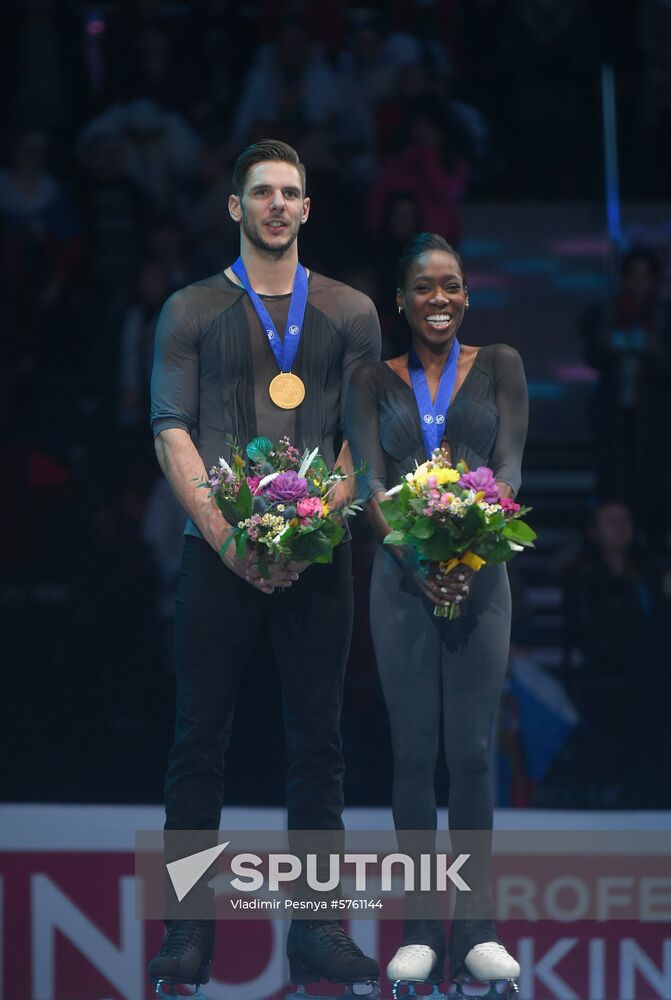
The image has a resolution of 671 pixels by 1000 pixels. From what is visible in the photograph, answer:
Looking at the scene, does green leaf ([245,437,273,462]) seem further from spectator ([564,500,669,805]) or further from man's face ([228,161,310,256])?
spectator ([564,500,669,805])

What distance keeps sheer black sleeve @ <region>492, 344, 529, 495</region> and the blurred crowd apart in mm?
1955

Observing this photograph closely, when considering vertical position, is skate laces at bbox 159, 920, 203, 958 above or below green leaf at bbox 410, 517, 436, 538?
below

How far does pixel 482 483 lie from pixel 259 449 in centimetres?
56

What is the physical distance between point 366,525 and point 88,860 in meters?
2.03

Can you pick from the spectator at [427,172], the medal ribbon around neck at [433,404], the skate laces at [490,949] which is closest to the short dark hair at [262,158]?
the medal ribbon around neck at [433,404]

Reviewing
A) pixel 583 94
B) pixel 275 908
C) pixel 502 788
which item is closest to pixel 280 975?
pixel 275 908

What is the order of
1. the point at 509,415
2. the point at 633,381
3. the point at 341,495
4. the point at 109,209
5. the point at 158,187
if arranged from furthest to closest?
the point at 158,187, the point at 109,209, the point at 633,381, the point at 509,415, the point at 341,495

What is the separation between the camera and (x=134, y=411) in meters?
7.63

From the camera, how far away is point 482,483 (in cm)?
444

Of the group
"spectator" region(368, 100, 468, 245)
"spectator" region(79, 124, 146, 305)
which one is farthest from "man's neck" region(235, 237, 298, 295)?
"spectator" region(79, 124, 146, 305)

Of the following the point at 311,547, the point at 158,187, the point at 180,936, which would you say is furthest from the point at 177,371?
the point at 158,187

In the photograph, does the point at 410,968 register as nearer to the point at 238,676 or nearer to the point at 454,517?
the point at 238,676

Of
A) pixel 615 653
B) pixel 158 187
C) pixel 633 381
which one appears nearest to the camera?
pixel 615 653

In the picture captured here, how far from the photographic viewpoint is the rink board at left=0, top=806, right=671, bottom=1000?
547 centimetres
